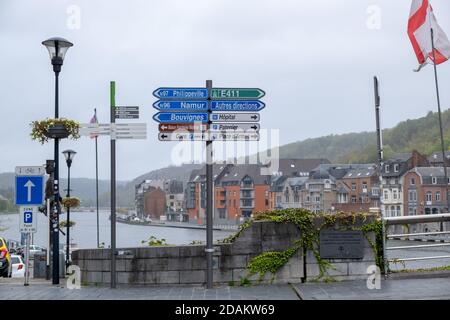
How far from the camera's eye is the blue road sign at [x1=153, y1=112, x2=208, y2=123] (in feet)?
41.4

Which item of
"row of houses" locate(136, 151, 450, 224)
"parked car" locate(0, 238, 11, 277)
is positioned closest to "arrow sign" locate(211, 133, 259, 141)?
"parked car" locate(0, 238, 11, 277)

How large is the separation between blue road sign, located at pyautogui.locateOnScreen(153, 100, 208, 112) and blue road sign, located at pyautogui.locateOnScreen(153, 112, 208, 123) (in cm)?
8

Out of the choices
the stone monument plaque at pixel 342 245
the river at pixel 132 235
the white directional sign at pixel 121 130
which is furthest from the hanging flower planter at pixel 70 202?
the stone monument plaque at pixel 342 245

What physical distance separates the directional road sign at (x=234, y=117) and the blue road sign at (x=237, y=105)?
99 millimetres

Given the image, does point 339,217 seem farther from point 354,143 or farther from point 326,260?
point 354,143

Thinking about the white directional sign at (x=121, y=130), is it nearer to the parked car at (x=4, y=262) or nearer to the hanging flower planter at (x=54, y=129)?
the hanging flower planter at (x=54, y=129)

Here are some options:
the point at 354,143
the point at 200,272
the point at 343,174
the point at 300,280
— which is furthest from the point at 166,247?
the point at 354,143

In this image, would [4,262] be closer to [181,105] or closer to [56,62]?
[56,62]

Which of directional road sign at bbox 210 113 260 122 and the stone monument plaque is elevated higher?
directional road sign at bbox 210 113 260 122

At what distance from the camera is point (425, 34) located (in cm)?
2606

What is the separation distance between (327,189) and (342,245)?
11571cm

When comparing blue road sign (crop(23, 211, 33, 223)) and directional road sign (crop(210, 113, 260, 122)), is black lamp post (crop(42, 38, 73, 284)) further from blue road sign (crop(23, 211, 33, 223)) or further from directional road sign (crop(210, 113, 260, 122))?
directional road sign (crop(210, 113, 260, 122))

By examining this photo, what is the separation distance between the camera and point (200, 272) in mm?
12805

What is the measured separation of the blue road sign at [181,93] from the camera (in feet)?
41.4
